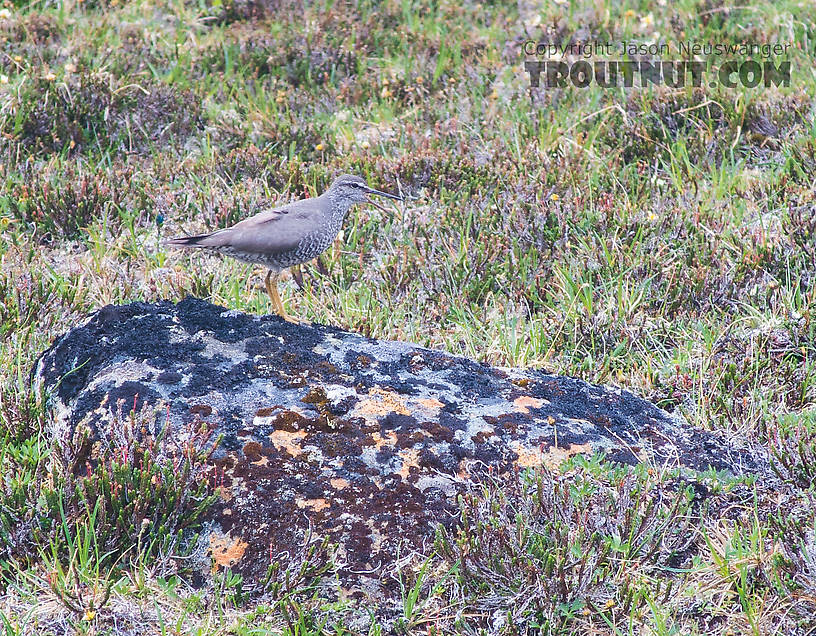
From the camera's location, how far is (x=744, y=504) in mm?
3291

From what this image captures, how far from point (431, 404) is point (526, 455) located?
1.52 ft

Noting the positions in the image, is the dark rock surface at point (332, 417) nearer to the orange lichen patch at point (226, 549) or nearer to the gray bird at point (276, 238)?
the orange lichen patch at point (226, 549)

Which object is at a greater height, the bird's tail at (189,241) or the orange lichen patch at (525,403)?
the bird's tail at (189,241)

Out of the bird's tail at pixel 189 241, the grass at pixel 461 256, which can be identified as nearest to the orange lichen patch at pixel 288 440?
the grass at pixel 461 256

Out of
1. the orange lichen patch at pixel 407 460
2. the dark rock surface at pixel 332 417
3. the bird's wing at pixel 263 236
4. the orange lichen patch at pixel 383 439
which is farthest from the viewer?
the bird's wing at pixel 263 236

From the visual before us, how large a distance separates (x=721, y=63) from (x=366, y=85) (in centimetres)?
323

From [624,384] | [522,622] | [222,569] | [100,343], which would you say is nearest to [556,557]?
[522,622]

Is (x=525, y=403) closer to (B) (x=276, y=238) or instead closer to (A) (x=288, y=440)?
(A) (x=288, y=440)

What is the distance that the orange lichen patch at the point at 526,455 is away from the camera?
11.0ft

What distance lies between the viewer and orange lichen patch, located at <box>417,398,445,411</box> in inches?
140

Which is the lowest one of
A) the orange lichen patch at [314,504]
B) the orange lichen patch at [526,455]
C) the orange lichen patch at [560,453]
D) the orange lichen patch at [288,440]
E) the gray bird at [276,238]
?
Result: the orange lichen patch at [560,453]

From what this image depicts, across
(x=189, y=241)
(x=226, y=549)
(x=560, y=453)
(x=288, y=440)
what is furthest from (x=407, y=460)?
(x=189, y=241)

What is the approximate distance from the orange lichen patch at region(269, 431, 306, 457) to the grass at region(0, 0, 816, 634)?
34cm

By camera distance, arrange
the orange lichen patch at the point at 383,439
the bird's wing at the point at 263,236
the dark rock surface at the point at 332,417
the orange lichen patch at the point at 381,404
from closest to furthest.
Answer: the dark rock surface at the point at 332,417 → the orange lichen patch at the point at 383,439 → the orange lichen patch at the point at 381,404 → the bird's wing at the point at 263,236
